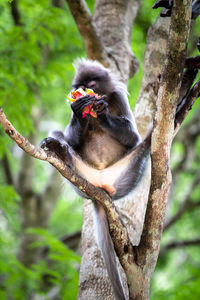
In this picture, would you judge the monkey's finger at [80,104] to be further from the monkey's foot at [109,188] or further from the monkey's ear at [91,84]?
the monkey's foot at [109,188]

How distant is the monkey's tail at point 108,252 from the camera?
2086 mm

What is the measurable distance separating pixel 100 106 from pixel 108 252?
3.26 feet

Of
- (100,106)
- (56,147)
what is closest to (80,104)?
(100,106)

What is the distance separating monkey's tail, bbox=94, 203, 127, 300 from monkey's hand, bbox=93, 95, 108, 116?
66 centimetres

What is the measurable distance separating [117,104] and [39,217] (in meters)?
3.42

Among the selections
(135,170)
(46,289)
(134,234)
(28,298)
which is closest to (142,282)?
(134,234)

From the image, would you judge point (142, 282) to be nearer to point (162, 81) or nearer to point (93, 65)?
point (162, 81)

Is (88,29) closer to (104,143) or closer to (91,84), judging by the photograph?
(91,84)

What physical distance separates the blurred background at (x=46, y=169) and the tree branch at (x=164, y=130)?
965mm

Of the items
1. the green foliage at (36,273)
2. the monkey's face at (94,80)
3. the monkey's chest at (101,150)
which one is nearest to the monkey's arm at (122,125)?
the monkey's chest at (101,150)

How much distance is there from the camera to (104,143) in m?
2.83

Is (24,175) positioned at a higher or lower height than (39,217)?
higher

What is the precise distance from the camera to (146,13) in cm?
438

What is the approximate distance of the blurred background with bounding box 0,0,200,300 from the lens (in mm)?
3391
